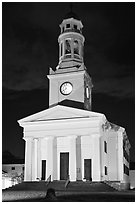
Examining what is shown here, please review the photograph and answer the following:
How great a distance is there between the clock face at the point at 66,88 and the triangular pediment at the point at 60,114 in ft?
12.8

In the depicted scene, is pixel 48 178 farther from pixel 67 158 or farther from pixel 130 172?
pixel 130 172

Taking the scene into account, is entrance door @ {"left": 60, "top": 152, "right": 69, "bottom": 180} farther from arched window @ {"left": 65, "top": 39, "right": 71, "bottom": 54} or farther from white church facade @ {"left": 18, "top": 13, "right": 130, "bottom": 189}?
arched window @ {"left": 65, "top": 39, "right": 71, "bottom": 54}

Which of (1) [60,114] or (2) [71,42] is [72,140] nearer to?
(1) [60,114]

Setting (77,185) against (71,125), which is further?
(71,125)

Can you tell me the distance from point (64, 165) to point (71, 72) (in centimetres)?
916

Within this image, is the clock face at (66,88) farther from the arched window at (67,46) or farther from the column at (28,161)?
the column at (28,161)

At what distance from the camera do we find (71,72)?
3912 centimetres

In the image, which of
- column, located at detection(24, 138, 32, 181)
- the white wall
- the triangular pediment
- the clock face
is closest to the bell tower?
the clock face

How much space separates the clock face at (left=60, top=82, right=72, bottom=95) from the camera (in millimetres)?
39219

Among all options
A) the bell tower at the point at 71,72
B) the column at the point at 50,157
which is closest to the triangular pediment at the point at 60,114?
the column at the point at 50,157

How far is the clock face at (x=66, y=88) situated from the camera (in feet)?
129

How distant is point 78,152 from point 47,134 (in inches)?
126

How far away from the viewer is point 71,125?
114 ft

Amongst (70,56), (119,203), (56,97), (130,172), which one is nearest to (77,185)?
(119,203)
